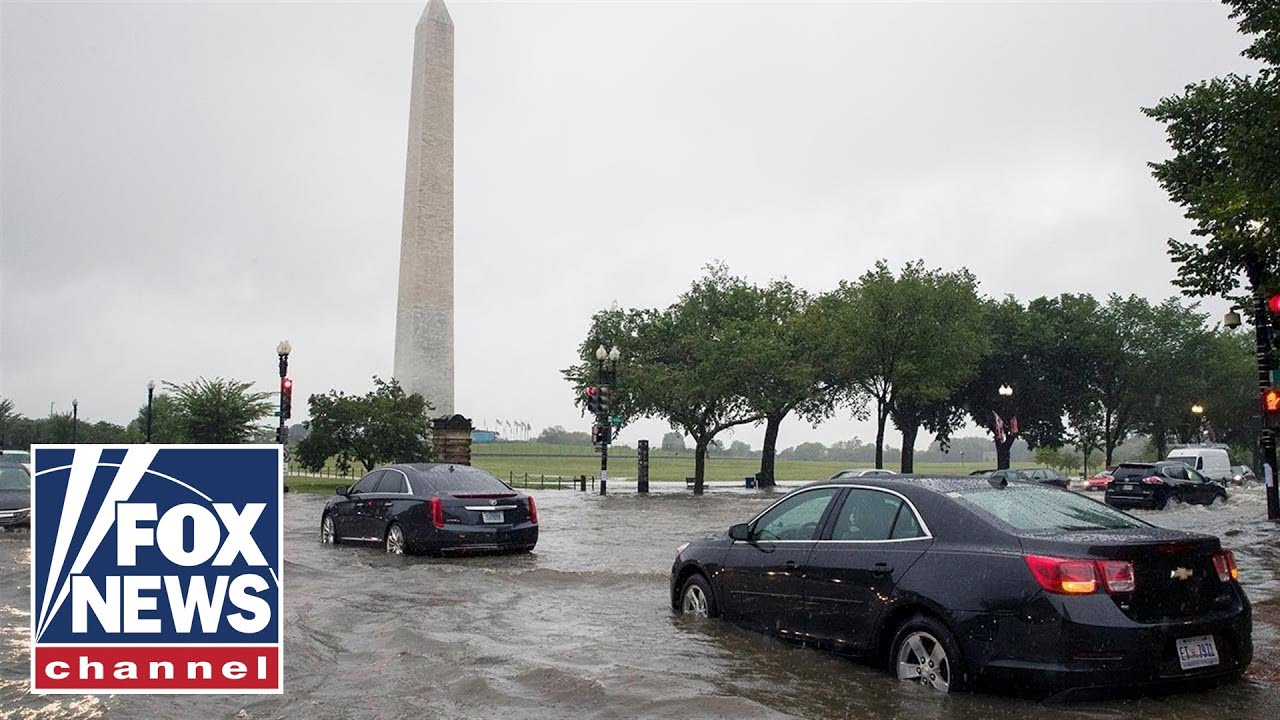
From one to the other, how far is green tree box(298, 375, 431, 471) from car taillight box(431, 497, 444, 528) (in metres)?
31.3

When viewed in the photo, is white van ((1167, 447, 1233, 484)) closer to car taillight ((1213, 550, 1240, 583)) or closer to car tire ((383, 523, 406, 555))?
car tire ((383, 523, 406, 555))

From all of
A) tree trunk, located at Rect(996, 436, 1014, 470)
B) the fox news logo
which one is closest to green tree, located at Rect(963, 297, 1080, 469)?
tree trunk, located at Rect(996, 436, 1014, 470)

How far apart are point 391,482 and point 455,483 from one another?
52.7 inches

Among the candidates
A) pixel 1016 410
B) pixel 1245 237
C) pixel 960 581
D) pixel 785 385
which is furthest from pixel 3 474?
pixel 1016 410

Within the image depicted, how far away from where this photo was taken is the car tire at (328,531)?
17.9 m

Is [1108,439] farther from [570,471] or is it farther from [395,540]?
[395,540]

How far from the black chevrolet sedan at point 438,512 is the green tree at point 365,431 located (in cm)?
2924

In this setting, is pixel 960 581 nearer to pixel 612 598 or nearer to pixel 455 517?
pixel 612 598

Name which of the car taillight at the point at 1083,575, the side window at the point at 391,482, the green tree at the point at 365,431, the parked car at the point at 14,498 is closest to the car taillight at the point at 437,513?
the side window at the point at 391,482

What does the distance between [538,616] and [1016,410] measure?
64.0m

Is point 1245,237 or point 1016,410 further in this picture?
point 1016,410

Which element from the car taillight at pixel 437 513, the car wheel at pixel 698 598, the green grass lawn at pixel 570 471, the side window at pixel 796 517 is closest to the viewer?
the side window at pixel 796 517

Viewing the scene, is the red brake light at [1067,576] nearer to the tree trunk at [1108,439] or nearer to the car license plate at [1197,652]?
the car license plate at [1197,652]

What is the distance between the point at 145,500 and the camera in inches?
257
